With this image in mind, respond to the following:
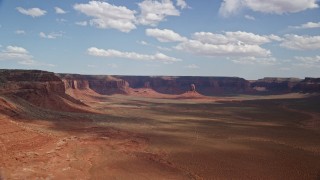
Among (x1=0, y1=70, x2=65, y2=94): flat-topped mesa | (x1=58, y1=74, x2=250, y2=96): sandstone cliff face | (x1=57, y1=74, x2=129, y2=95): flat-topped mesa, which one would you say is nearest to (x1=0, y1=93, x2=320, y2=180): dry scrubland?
(x1=0, y1=70, x2=65, y2=94): flat-topped mesa

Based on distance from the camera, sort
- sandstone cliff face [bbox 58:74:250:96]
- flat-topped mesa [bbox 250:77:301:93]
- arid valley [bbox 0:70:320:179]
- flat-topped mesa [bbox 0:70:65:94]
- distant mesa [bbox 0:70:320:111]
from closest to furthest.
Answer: arid valley [bbox 0:70:320:179] → flat-topped mesa [bbox 0:70:65:94] → distant mesa [bbox 0:70:320:111] → flat-topped mesa [bbox 250:77:301:93] → sandstone cliff face [bbox 58:74:250:96]

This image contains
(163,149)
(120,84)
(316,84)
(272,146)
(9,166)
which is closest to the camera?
(9,166)

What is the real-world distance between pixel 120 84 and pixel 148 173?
121215 mm

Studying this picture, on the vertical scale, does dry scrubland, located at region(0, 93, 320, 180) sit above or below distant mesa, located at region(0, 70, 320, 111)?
below

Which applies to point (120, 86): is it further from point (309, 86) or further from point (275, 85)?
point (309, 86)

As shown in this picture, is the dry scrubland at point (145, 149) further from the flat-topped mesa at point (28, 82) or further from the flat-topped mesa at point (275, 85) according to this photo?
the flat-topped mesa at point (275, 85)

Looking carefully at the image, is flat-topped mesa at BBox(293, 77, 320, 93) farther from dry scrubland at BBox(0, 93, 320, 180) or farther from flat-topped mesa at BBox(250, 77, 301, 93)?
dry scrubland at BBox(0, 93, 320, 180)

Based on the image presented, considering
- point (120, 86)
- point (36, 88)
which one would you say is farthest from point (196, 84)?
point (36, 88)

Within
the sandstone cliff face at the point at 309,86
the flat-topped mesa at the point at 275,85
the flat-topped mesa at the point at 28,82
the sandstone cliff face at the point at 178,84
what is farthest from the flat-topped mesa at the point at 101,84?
the sandstone cliff face at the point at 309,86

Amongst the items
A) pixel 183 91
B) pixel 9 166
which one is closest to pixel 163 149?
pixel 9 166

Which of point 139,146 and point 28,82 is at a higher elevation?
point 28,82

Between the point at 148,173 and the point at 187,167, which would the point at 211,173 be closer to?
the point at 187,167

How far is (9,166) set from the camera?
26484 mm

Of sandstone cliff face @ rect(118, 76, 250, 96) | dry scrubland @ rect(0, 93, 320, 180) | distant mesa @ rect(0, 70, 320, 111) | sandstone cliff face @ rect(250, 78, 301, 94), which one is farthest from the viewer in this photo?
sandstone cliff face @ rect(118, 76, 250, 96)
